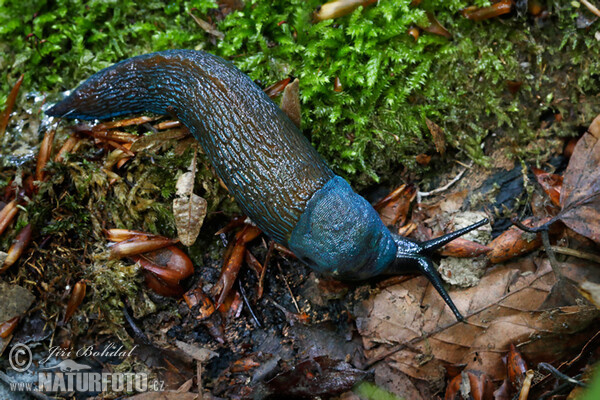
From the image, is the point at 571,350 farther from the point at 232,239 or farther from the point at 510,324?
the point at 232,239

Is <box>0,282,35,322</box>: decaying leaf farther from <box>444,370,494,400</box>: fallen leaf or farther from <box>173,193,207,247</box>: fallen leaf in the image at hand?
<box>444,370,494,400</box>: fallen leaf

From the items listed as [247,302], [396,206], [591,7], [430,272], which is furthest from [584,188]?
[247,302]

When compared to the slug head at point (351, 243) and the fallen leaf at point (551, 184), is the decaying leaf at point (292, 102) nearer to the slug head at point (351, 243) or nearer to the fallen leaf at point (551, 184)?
the slug head at point (351, 243)

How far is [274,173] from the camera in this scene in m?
3.04

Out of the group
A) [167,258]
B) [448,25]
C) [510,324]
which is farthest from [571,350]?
[167,258]

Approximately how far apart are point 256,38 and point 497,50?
2.01 meters

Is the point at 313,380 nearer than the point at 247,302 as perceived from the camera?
Yes

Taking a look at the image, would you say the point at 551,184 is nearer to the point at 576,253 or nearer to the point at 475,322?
the point at 576,253

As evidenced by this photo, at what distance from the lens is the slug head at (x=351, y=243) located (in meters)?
2.90

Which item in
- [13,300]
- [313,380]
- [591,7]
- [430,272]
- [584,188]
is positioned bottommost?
[313,380]

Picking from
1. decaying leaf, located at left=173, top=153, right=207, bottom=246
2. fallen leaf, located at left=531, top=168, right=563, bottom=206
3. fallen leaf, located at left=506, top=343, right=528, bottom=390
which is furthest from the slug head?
decaying leaf, located at left=173, top=153, right=207, bottom=246

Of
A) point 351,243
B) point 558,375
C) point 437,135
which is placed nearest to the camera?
point 558,375

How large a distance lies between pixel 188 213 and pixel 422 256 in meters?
1.79

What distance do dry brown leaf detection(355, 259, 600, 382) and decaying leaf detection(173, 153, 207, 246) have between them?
55.0 inches
